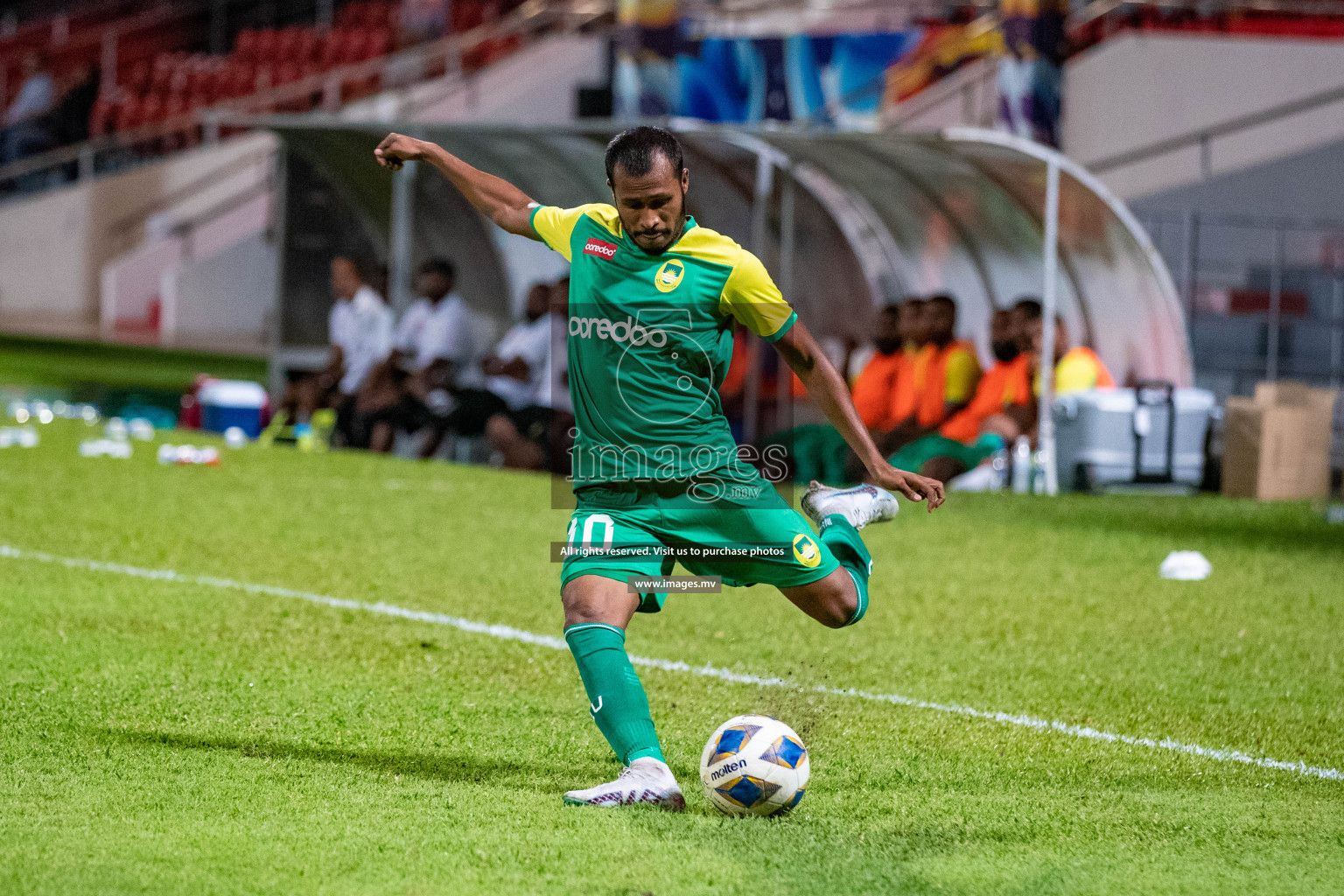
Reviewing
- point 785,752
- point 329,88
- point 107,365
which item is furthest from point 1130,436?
point 329,88

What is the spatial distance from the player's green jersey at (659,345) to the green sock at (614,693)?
1.45 feet

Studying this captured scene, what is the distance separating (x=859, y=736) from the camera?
529 cm

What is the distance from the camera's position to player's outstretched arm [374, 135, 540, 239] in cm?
495

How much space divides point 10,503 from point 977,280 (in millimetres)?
8165

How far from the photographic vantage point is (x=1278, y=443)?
1289 cm

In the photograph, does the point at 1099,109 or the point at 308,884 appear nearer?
the point at 308,884

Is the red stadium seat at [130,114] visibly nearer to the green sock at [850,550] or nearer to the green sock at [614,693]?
the green sock at [850,550]

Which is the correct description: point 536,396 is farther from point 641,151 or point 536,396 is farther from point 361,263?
point 641,151

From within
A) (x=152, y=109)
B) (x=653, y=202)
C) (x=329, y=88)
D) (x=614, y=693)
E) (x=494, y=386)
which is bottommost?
(x=614, y=693)

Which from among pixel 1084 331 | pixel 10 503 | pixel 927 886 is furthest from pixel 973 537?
pixel 927 886

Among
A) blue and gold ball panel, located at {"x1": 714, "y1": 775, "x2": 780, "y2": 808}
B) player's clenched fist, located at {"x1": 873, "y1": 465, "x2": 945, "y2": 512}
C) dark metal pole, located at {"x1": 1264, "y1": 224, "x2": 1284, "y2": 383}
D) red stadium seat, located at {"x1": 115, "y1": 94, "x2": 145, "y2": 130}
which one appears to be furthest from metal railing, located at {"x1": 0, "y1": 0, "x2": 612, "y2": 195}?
blue and gold ball panel, located at {"x1": 714, "y1": 775, "x2": 780, "y2": 808}

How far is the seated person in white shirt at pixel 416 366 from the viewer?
14.8 metres

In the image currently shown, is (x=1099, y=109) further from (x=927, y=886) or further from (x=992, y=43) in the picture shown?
(x=927, y=886)

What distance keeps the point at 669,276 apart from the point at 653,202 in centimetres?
23
